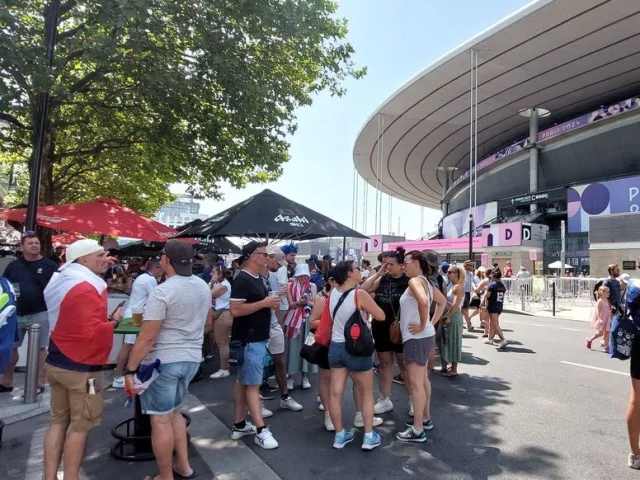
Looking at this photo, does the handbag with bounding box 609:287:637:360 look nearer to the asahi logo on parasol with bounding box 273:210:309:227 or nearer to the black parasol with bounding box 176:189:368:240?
the black parasol with bounding box 176:189:368:240

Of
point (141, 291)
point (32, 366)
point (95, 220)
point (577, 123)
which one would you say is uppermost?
point (577, 123)

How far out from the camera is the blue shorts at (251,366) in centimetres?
391

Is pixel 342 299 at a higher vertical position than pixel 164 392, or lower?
higher

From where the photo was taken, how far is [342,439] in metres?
3.93

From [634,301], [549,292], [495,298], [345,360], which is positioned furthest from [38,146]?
[549,292]

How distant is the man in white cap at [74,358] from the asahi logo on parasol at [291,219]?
11.7 feet

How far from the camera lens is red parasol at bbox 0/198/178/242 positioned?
7.90m

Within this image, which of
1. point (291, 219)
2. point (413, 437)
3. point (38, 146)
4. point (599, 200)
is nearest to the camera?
point (413, 437)

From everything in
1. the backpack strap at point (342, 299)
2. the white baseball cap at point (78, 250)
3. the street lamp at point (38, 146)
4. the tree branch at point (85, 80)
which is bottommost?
the backpack strap at point (342, 299)

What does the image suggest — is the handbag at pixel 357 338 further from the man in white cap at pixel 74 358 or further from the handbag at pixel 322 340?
the man in white cap at pixel 74 358

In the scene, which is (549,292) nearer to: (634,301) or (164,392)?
(634,301)

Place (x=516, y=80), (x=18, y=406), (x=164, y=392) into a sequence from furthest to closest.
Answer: (x=516, y=80) < (x=18, y=406) < (x=164, y=392)

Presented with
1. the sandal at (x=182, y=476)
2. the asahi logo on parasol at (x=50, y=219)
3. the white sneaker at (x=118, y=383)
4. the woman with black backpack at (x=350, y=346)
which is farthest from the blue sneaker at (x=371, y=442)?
the asahi logo on parasol at (x=50, y=219)

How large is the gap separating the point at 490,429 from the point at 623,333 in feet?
5.35
